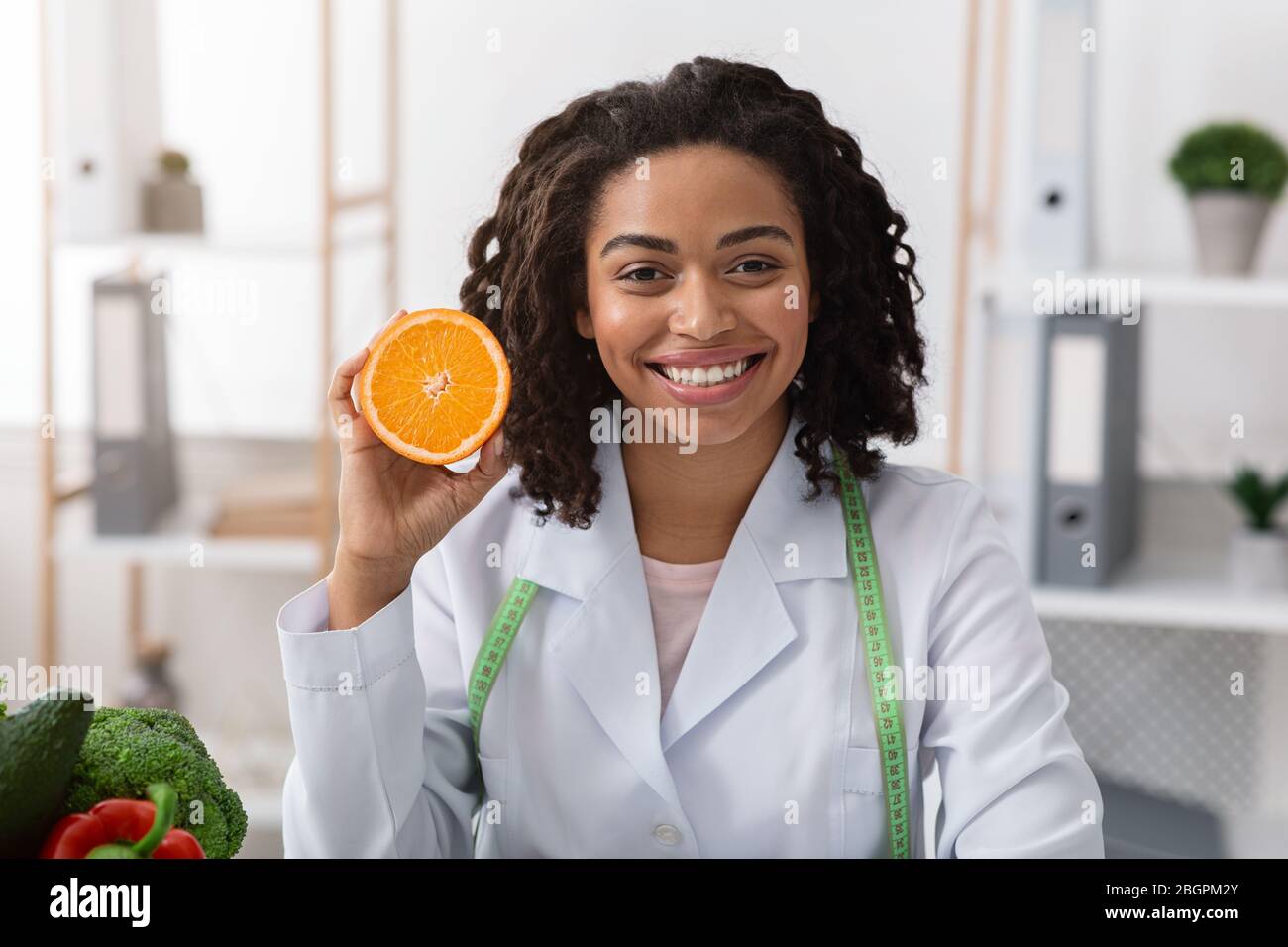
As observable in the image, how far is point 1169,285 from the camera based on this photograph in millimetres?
1846

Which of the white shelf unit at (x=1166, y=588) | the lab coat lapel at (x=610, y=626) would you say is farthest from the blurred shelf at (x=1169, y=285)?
the lab coat lapel at (x=610, y=626)

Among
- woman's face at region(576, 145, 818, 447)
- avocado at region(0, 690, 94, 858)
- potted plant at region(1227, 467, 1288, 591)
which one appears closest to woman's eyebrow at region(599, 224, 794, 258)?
woman's face at region(576, 145, 818, 447)

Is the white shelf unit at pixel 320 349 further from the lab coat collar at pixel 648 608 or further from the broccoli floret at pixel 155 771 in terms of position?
the broccoli floret at pixel 155 771

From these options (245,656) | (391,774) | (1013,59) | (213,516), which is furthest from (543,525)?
(245,656)

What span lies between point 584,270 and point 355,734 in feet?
1.40

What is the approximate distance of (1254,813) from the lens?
2.12 meters

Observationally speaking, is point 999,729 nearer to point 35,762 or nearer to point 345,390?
point 345,390

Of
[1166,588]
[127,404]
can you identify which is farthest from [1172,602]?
[127,404]

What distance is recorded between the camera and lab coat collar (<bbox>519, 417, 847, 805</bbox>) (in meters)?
1.09

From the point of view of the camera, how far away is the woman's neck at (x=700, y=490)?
118 cm

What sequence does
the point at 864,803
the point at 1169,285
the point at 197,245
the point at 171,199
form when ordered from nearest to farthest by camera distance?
the point at 864,803, the point at 1169,285, the point at 197,245, the point at 171,199

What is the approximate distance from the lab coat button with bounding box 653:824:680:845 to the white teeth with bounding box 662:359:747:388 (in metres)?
0.35

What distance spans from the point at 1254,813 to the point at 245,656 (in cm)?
169

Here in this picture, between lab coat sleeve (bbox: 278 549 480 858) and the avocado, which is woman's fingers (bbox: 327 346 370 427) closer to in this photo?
lab coat sleeve (bbox: 278 549 480 858)
